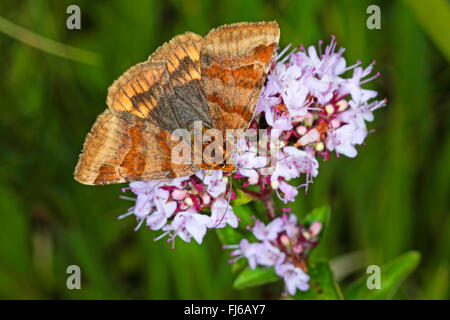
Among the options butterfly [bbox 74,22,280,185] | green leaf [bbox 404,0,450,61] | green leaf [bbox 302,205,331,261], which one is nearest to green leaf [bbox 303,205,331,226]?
green leaf [bbox 302,205,331,261]

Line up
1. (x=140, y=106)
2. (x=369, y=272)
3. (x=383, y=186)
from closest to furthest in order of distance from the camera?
(x=140, y=106) < (x=369, y=272) < (x=383, y=186)

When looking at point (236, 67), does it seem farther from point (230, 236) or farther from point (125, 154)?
point (230, 236)

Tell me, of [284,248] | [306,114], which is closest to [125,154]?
[306,114]

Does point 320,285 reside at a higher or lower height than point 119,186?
lower

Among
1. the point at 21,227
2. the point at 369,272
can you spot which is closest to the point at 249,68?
the point at 369,272

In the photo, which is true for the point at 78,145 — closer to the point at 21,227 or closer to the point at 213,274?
the point at 21,227
